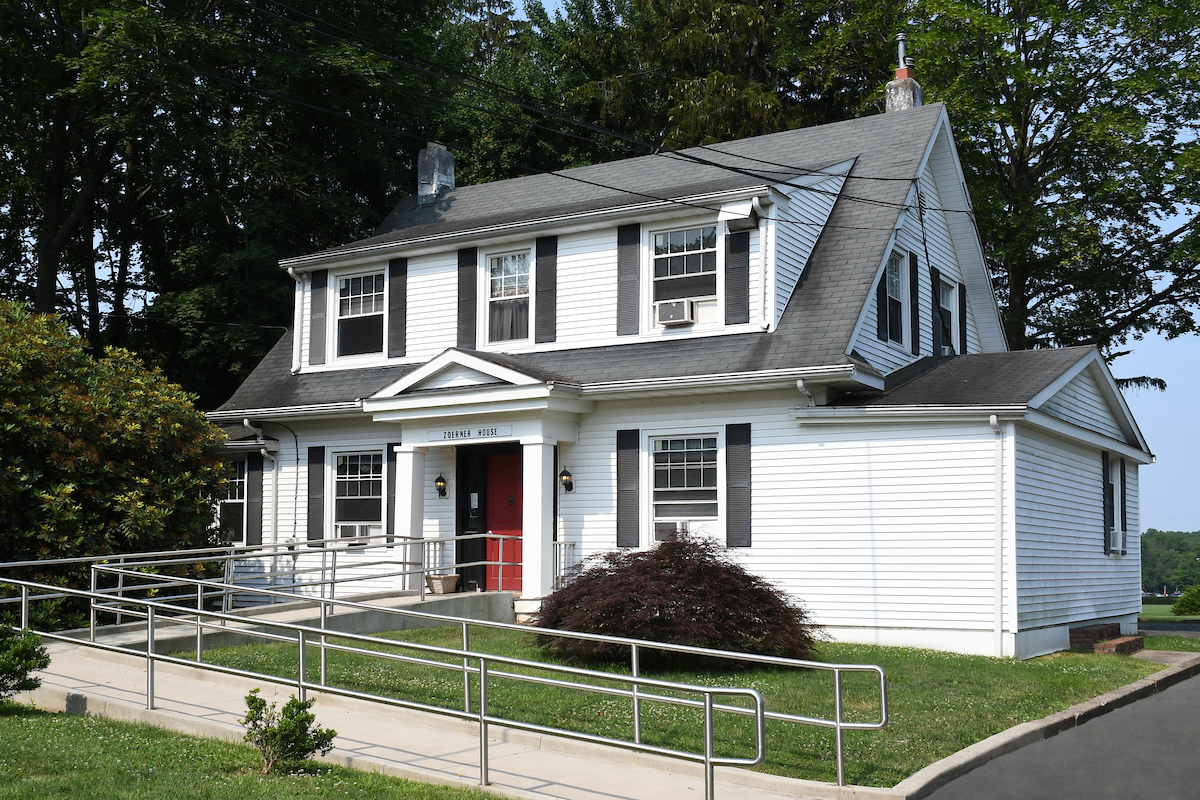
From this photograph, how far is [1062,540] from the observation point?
1591cm

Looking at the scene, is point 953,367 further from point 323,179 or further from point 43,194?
point 43,194

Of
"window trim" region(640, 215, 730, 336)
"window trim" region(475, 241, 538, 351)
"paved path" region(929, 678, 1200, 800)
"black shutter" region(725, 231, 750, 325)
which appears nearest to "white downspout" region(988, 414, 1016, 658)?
"paved path" region(929, 678, 1200, 800)

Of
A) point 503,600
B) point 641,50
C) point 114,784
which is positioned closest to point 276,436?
point 503,600

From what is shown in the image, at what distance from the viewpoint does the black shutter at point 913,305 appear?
60.7ft

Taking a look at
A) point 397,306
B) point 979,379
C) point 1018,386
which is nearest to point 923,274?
point 979,379

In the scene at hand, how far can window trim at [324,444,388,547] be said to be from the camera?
18.9m

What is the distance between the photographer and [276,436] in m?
20.2

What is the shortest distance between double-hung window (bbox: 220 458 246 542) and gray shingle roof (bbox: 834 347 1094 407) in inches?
450

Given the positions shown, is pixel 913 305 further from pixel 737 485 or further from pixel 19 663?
pixel 19 663

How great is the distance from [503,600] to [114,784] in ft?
32.7

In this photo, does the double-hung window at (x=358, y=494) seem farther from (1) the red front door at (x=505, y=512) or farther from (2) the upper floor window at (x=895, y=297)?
(2) the upper floor window at (x=895, y=297)

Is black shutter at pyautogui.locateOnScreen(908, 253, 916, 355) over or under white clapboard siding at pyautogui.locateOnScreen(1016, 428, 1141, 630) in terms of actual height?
over

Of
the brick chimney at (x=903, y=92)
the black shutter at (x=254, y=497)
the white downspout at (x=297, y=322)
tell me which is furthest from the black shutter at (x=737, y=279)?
the black shutter at (x=254, y=497)

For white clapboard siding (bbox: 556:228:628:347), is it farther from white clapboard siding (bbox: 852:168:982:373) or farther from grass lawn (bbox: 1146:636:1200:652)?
grass lawn (bbox: 1146:636:1200:652)
